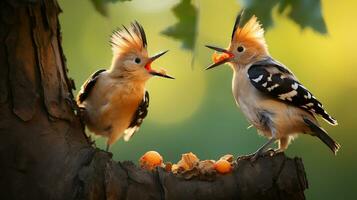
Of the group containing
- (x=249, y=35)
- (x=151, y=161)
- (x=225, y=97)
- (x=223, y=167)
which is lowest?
(x=225, y=97)

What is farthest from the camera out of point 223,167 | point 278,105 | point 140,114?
point 140,114

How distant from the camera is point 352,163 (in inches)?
228

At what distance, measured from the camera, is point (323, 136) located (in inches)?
144

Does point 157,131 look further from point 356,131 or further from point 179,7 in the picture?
point 179,7

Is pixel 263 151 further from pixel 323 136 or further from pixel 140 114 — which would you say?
pixel 140 114

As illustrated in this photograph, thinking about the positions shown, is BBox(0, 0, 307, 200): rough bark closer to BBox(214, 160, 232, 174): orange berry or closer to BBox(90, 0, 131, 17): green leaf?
BBox(214, 160, 232, 174): orange berry

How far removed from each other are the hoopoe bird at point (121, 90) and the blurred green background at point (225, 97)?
1135 mm

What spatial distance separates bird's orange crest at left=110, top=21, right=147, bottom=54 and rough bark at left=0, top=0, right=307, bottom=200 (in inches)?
46.5

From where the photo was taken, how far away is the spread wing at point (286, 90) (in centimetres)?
381

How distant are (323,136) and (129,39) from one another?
48.6 inches

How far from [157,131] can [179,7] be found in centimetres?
301

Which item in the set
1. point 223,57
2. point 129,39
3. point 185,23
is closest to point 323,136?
point 223,57

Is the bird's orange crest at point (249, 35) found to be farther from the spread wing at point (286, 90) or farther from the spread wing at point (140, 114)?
the spread wing at point (140, 114)

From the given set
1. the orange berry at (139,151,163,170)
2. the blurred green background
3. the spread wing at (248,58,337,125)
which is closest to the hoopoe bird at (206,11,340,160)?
the spread wing at (248,58,337,125)
